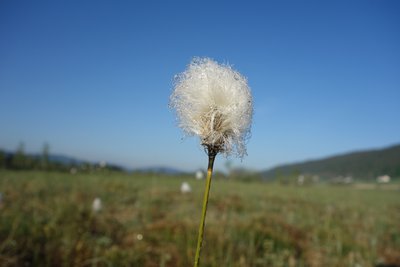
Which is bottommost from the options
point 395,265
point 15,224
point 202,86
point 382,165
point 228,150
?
point 395,265

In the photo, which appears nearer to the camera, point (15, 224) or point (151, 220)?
point (15, 224)

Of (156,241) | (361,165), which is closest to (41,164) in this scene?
(156,241)

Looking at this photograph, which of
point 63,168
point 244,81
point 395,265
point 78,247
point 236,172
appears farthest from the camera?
point 236,172

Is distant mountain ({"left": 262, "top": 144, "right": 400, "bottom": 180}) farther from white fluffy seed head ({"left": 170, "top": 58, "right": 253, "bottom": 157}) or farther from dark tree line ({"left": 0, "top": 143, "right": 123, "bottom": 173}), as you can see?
white fluffy seed head ({"left": 170, "top": 58, "right": 253, "bottom": 157})

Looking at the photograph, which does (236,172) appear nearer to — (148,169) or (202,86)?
(148,169)

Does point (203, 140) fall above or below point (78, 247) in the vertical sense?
above

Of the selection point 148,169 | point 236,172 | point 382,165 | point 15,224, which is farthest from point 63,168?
point 382,165
